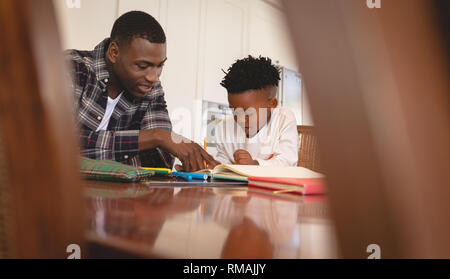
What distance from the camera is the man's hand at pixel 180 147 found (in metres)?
0.94

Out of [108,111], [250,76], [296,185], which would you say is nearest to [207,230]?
[296,185]

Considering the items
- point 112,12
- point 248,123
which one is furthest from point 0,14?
point 112,12

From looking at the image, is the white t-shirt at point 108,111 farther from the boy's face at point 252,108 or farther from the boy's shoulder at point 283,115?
the boy's shoulder at point 283,115

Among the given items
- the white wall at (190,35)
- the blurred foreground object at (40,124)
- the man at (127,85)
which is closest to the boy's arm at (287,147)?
the man at (127,85)

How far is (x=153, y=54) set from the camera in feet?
4.03

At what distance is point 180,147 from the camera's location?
3.09 ft

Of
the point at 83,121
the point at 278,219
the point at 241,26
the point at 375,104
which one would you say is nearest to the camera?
the point at 375,104

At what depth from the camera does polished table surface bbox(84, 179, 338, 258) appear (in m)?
0.16

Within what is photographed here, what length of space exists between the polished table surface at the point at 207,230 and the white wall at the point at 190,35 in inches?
82.7

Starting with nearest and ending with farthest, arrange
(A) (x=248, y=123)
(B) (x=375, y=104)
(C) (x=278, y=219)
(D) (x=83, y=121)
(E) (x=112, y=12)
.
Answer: (B) (x=375, y=104)
(C) (x=278, y=219)
(D) (x=83, y=121)
(A) (x=248, y=123)
(E) (x=112, y=12)

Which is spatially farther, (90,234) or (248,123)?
(248,123)

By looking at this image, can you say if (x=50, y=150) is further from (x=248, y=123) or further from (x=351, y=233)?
(x=248, y=123)

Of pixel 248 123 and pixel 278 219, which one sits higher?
pixel 248 123

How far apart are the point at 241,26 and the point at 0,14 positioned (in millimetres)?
3292
